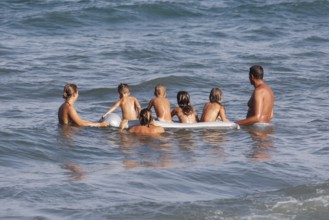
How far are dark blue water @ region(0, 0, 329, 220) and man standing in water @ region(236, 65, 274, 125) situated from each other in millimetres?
201

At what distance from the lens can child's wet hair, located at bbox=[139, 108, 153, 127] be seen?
1165cm

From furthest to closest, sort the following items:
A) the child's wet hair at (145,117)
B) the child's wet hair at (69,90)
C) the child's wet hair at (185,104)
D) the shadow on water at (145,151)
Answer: the child's wet hair at (185,104) < the child's wet hair at (69,90) < the child's wet hair at (145,117) < the shadow on water at (145,151)

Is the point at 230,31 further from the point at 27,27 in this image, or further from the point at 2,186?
the point at 2,186

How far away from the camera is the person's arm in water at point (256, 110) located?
12.2m

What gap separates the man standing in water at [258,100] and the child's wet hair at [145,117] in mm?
1356

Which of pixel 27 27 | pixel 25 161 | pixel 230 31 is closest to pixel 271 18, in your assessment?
pixel 230 31

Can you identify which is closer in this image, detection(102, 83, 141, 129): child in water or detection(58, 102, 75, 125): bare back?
detection(58, 102, 75, 125): bare back

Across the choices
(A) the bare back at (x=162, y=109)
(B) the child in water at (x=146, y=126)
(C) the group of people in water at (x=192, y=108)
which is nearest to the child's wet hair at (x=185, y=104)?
(C) the group of people in water at (x=192, y=108)

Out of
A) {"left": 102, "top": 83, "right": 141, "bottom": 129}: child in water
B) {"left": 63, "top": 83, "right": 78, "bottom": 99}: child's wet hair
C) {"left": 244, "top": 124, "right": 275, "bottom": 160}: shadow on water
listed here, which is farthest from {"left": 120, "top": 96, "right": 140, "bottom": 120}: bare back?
{"left": 244, "top": 124, "right": 275, "bottom": 160}: shadow on water

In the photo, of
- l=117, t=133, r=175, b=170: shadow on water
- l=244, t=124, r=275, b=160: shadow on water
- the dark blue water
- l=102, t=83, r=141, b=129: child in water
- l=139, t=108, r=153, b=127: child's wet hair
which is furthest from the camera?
l=102, t=83, r=141, b=129: child in water

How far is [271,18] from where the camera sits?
24.4m

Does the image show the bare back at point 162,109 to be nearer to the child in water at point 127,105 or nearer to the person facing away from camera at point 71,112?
the child in water at point 127,105

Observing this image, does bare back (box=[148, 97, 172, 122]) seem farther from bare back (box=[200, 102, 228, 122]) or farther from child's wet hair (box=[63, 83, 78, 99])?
child's wet hair (box=[63, 83, 78, 99])

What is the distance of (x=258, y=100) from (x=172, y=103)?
2628 mm
